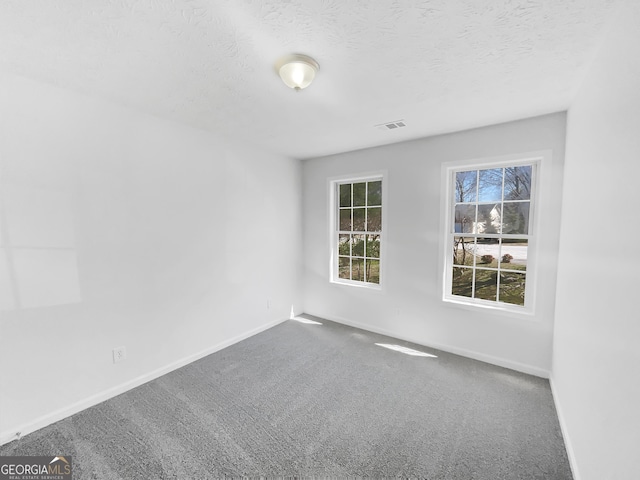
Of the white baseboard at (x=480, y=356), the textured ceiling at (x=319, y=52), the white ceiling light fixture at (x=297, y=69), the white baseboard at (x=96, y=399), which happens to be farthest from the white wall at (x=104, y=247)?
the white baseboard at (x=480, y=356)

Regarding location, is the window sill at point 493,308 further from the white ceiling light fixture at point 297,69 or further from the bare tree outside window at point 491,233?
the white ceiling light fixture at point 297,69

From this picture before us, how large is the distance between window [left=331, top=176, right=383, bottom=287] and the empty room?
22cm

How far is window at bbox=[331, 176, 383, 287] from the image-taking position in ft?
12.3

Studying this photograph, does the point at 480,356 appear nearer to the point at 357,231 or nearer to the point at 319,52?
the point at 357,231

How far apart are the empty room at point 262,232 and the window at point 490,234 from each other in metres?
0.02

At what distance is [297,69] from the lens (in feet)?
5.38

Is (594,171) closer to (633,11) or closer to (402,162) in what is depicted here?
(633,11)

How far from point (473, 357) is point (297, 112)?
3.15m

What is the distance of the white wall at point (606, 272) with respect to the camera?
3.53 feet

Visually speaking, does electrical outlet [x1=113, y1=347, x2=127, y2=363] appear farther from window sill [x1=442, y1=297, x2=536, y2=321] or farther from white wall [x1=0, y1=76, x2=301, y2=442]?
window sill [x1=442, y1=297, x2=536, y2=321]

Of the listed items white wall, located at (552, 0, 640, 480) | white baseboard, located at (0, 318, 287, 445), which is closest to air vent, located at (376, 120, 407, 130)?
white wall, located at (552, 0, 640, 480)

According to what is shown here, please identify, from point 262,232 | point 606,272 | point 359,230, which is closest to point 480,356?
point 606,272

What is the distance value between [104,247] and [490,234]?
3742 mm

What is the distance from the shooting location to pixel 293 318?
13.7ft
